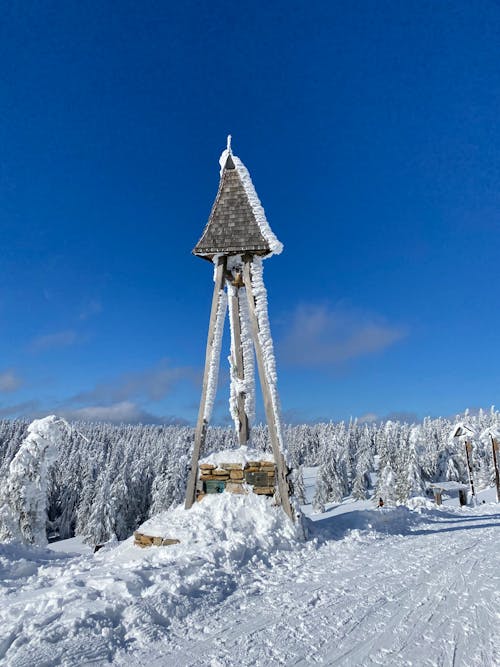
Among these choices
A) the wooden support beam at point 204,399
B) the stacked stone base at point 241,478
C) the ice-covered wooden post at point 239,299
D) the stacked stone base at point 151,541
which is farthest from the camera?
the ice-covered wooden post at point 239,299

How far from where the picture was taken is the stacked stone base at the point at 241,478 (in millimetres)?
8547

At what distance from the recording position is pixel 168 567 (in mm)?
5312

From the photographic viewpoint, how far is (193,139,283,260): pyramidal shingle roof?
10.1 meters

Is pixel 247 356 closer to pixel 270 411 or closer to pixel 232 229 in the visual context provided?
pixel 270 411

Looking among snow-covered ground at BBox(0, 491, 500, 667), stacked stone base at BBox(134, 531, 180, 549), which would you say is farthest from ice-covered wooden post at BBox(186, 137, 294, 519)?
snow-covered ground at BBox(0, 491, 500, 667)

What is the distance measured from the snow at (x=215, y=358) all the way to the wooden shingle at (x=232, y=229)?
3.99 ft

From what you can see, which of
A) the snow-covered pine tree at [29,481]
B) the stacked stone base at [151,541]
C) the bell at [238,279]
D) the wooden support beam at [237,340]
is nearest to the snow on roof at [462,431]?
the wooden support beam at [237,340]

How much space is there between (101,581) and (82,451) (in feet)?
232

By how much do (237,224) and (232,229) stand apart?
0.20 m

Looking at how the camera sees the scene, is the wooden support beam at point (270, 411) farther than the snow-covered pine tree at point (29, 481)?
No

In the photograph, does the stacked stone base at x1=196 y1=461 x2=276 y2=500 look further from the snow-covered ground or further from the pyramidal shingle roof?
the pyramidal shingle roof

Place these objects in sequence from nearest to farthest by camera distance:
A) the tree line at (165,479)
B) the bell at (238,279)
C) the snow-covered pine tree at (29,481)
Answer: the bell at (238,279), the snow-covered pine tree at (29,481), the tree line at (165,479)

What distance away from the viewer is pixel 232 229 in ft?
34.0

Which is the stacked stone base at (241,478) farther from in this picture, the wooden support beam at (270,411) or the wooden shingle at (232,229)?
the wooden shingle at (232,229)
